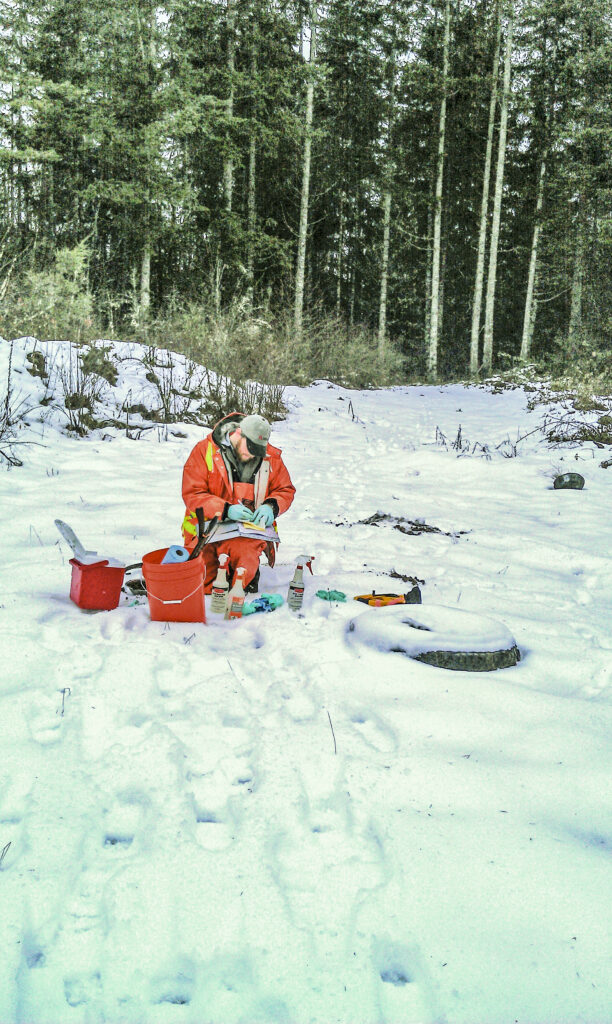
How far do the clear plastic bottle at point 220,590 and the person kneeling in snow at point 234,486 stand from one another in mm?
127

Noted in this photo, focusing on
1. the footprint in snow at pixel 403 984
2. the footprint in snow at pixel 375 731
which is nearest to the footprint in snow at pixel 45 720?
the footprint in snow at pixel 375 731

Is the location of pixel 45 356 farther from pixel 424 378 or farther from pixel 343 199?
pixel 343 199

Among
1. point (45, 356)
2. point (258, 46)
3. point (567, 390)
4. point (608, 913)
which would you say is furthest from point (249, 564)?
point (258, 46)

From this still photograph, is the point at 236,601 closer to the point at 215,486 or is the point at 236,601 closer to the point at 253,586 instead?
the point at 253,586

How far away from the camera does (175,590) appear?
2.80 meters

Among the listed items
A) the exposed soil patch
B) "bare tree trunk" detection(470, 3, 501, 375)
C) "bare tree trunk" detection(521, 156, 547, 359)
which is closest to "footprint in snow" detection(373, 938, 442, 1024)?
the exposed soil patch

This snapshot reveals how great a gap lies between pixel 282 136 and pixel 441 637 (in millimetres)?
17108

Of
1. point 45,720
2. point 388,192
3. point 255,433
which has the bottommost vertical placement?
point 45,720

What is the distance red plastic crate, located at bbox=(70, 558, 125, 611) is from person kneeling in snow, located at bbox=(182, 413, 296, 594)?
1.80 feet

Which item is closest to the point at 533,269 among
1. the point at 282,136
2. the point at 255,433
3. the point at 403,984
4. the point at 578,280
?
the point at 578,280

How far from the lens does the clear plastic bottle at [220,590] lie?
10.3 ft

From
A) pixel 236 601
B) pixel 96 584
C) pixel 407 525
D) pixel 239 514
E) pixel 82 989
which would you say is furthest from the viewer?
pixel 407 525

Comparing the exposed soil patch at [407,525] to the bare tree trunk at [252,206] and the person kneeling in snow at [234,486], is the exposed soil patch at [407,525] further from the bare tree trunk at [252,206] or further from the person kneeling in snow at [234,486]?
the bare tree trunk at [252,206]

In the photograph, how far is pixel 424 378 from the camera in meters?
19.1
